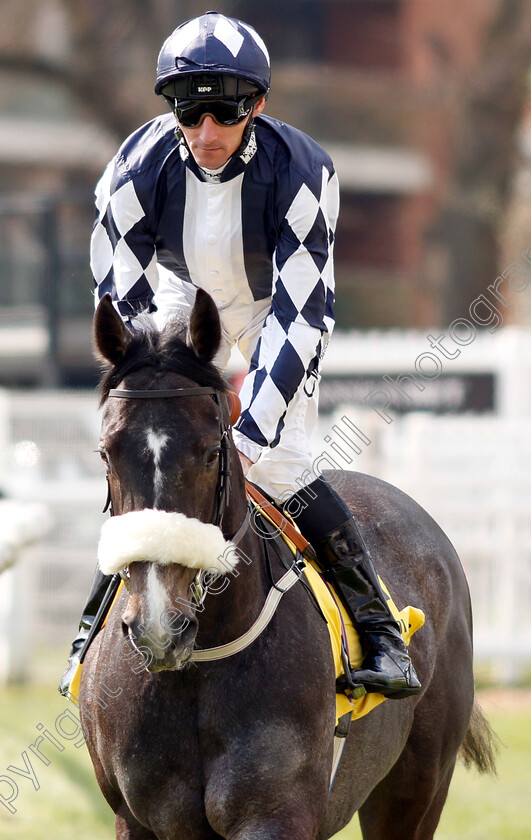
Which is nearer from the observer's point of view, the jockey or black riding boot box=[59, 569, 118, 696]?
the jockey

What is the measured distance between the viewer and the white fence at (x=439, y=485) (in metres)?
8.98

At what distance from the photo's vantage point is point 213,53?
125 inches

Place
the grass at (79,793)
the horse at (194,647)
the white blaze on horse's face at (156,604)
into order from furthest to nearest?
the grass at (79,793) < the horse at (194,647) < the white blaze on horse's face at (156,604)

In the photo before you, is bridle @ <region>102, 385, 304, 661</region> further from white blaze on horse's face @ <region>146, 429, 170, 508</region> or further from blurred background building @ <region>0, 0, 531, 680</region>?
blurred background building @ <region>0, 0, 531, 680</region>

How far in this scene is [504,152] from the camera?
603 inches

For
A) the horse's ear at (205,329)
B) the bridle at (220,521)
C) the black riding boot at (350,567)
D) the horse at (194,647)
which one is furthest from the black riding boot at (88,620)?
the horse's ear at (205,329)

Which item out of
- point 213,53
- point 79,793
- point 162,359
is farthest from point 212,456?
point 79,793

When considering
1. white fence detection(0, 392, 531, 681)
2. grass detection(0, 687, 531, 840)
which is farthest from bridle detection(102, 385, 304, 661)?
white fence detection(0, 392, 531, 681)

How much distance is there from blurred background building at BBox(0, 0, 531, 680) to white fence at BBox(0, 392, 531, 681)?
0.02 meters

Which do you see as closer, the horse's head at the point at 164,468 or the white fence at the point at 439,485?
the horse's head at the point at 164,468

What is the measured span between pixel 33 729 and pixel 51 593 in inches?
74.4

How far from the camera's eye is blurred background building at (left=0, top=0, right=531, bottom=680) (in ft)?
30.0

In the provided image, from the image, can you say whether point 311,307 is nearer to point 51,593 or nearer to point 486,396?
point 51,593

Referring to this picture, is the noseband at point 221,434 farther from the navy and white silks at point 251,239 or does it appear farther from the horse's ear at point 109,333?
the navy and white silks at point 251,239
